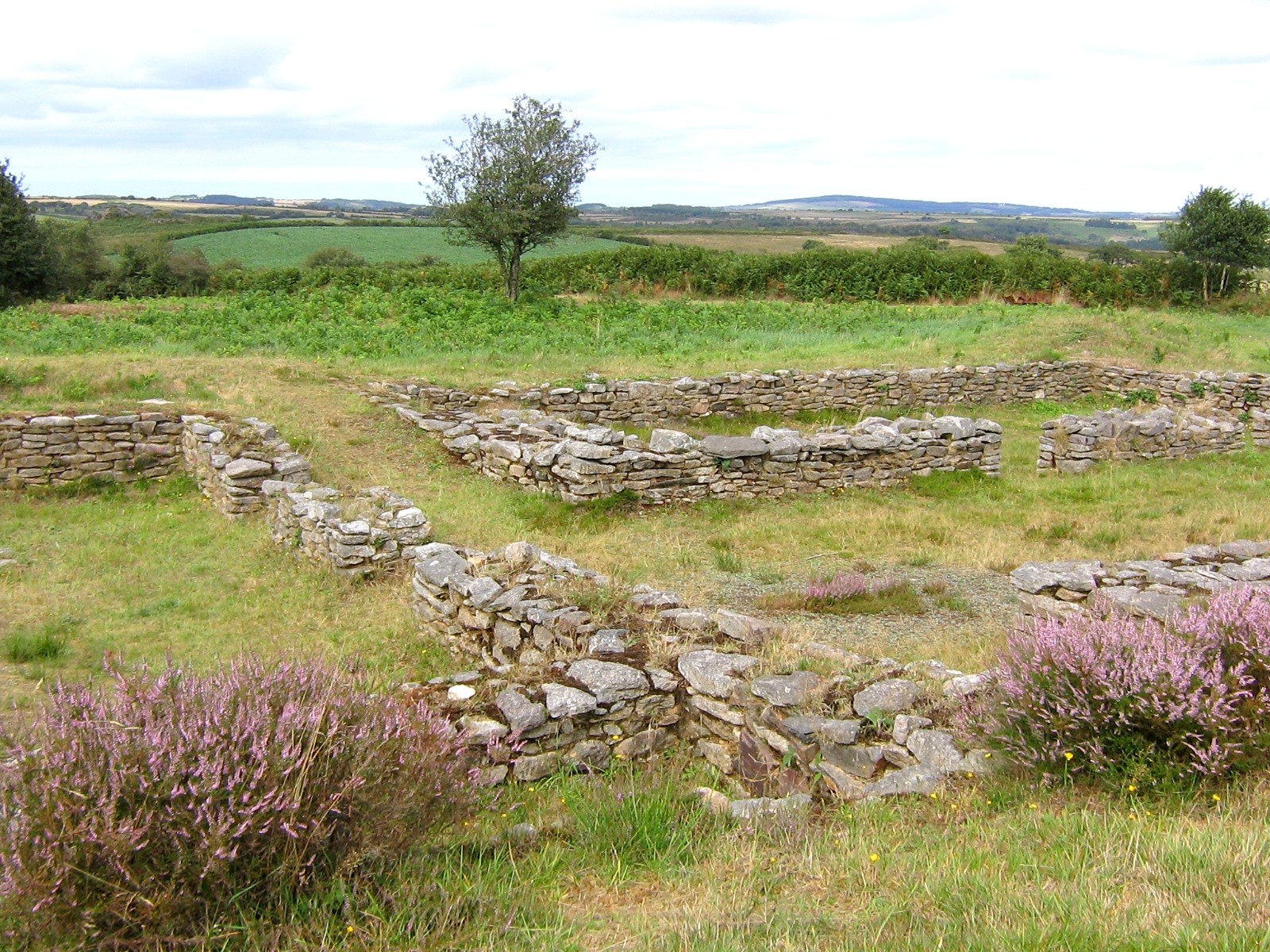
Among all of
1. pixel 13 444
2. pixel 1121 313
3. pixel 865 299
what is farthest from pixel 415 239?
pixel 13 444

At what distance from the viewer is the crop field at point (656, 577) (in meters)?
3.41

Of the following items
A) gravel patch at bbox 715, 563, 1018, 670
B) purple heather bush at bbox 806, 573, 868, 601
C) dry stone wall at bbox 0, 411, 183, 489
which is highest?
dry stone wall at bbox 0, 411, 183, 489

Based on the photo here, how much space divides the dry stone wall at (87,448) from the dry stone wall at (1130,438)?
13.7 meters

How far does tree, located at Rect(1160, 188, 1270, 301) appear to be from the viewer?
35.5 meters

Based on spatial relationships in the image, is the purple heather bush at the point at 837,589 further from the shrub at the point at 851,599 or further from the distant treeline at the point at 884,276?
the distant treeline at the point at 884,276

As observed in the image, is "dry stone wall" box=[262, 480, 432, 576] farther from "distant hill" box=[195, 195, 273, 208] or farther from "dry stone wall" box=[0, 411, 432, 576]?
"distant hill" box=[195, 195, 273, 208]

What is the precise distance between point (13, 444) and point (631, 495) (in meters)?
8.30

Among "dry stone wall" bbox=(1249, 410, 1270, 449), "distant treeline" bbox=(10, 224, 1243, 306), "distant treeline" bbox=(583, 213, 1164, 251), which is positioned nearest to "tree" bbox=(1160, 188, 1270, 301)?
"distant treeline" bbox=(10, 224, 1243, 306)

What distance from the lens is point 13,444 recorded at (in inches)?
479

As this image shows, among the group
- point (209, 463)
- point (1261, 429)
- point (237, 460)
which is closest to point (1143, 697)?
point (237, 460)

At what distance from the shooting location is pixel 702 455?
12203mm

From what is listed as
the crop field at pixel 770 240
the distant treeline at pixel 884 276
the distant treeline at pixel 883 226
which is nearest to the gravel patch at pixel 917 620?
the distant treeline at pixel 884 276

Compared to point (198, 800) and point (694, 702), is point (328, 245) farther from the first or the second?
point (198, 800)

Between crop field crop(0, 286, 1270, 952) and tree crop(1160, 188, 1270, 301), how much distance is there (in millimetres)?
13024
